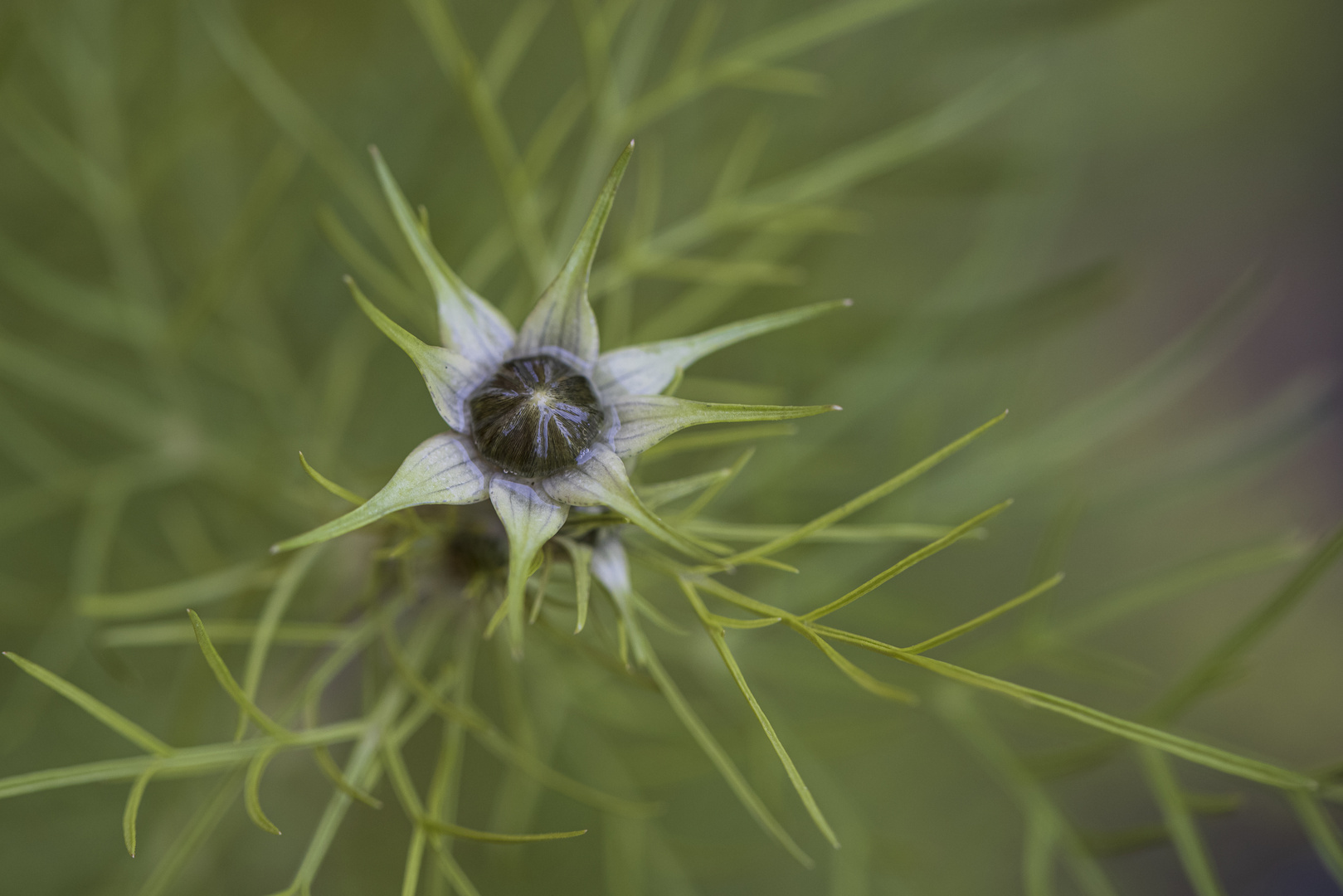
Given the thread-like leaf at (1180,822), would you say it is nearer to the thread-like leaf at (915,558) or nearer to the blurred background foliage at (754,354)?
the blurred background foliage at (754,354)

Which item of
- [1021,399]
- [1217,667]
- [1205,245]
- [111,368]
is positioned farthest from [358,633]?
[1205,245]

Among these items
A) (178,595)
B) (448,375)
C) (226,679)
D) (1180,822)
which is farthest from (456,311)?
(1180,822)

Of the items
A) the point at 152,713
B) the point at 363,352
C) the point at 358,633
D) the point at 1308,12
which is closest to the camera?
the point at 358,633

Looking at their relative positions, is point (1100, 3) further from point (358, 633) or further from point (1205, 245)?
point (358, 633)

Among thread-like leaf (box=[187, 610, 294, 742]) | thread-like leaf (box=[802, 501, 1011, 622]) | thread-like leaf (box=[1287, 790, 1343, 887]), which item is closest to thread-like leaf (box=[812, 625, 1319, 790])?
thread-like leaf (box=[802, 501, 1011, 622])

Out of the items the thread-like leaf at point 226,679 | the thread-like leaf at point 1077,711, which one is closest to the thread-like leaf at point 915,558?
the thread-like leaf at point 1077,711

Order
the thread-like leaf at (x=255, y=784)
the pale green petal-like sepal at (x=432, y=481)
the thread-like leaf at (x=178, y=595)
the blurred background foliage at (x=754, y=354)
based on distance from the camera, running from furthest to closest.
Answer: the blurred background foliage at (x=754, y=354) < the thread-like leaf at (x=178, y=595) < the thread-like leaf at (x=255, y=784) < the pale green petal-like sepal at (x=432, y=481)

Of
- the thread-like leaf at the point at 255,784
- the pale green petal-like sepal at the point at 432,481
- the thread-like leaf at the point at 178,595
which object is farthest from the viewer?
the thread-like leaf at the point at 178,595

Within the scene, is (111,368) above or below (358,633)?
above
